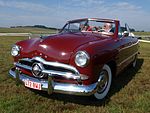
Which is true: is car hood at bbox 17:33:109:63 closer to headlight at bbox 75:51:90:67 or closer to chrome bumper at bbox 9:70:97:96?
headlight at bbox 75:51:90:67

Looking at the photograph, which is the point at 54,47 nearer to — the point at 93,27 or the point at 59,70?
the point at 59,70

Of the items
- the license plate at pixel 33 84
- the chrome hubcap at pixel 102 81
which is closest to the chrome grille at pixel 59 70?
the license plate at pixel 33 84

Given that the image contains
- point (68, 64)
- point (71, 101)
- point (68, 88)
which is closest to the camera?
point (68, 88)

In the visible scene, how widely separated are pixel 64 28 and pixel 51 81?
2515mm

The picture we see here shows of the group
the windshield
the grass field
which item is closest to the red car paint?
the grass field

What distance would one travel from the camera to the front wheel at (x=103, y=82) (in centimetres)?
434

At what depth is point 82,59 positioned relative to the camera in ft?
12.7

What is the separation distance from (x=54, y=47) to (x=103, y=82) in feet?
3.61

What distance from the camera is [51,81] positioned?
388 cm

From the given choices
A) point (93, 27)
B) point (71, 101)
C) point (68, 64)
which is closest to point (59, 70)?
point (68, 64)

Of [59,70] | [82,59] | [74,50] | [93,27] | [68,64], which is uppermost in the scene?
Answer: [93,27]

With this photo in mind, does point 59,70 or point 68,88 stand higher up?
point 59,70

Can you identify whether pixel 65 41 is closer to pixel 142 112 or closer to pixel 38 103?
pixel 38 103

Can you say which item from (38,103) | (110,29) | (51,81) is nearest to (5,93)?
(38,103)
